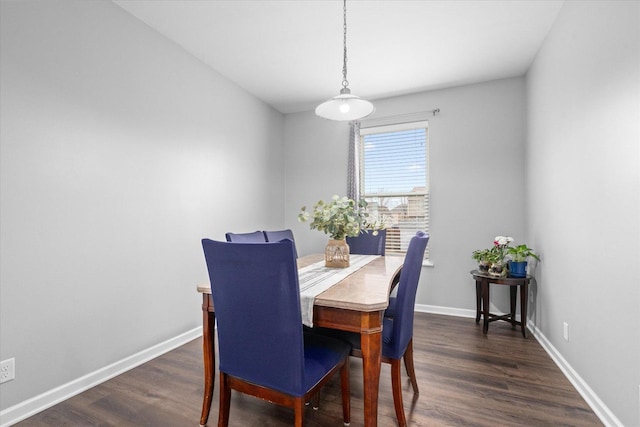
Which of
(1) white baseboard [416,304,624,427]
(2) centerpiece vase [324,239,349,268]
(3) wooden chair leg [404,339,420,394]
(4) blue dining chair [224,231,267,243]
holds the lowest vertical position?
(1) white baseboard [416,304,624,427]

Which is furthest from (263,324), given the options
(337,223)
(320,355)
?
(337,223)

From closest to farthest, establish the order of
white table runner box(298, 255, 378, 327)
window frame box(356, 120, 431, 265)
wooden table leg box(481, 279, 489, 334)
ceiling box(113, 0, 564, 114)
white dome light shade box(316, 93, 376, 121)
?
white table runner box(298, 255, 378, 327) < white dome light shade box(316, 93, 376, 121) < ceiling box(113, 0, 564, 114) < wooden table leg box(481, 279, 489, 334) < window frame box(356, 120, 431, 265)

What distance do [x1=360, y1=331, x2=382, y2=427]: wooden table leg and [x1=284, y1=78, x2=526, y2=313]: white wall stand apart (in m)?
2.63

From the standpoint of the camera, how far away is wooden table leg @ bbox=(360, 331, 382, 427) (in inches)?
55.1

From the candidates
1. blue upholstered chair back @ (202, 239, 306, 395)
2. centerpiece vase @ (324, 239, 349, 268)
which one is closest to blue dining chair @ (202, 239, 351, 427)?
blue upholstered chair back @ (202, 239, 306, 395)

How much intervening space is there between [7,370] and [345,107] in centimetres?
255

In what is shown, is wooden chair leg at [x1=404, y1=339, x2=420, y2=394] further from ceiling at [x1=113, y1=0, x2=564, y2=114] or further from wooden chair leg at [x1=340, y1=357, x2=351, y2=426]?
ceiling at [x1=113, y1=0, x2=564, y2=114]

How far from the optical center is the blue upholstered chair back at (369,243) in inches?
128

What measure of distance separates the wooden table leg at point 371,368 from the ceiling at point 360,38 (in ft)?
7.43

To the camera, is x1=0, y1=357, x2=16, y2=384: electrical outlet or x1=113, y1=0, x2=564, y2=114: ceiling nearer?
x1=0, y1=357, x2=16, y2=384: electrical outlet

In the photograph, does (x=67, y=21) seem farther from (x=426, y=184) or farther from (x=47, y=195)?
(x=426, y=184)

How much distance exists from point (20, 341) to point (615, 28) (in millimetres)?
3693

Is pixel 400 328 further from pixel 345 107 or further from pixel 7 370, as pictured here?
pixel 7 370

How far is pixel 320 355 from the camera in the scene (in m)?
1.51
